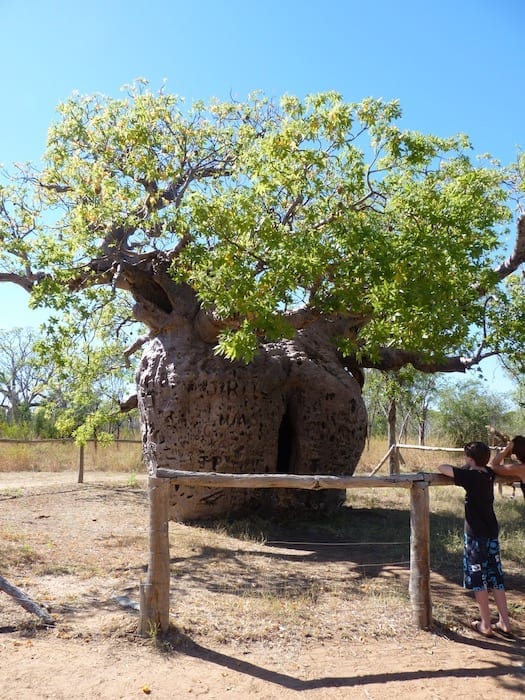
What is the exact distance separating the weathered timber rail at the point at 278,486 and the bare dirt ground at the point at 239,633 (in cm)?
28

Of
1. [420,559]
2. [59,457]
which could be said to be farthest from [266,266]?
[59,457]

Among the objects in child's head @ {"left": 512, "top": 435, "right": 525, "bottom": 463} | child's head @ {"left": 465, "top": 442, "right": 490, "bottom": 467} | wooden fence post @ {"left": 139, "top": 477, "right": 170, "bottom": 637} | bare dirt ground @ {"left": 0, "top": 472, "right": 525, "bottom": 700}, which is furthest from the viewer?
child's head @ {"left": 512, "top": 435, "right": 525, "bottom": 463}

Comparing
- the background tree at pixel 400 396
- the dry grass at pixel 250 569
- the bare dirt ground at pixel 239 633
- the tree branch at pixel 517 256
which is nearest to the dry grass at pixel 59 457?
the dry grass at pixel 250 569

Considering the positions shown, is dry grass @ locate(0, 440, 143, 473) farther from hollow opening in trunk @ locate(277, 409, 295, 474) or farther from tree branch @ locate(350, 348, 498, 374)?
tree branch @ locate(350, 348, 498, 374)

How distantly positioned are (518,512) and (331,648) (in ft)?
23.6

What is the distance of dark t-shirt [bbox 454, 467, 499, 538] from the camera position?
16.0 feet

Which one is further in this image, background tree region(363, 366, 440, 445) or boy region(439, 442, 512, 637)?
background tree region(363, 366, 440, 445)

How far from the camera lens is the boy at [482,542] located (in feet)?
15.9

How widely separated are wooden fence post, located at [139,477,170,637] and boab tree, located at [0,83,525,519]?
6.65 feet

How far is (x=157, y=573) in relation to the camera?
456 centimetres

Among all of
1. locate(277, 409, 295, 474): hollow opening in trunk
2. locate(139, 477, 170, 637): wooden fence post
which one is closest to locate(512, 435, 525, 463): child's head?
locate(139, 477, 170, 637): wooden fence post

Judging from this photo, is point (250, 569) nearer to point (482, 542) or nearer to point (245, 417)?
point (482, 542)

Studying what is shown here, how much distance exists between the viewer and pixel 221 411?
914cm

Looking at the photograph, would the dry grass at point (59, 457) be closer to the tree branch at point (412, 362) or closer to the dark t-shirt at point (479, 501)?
the tree branch at point (412, 362)
